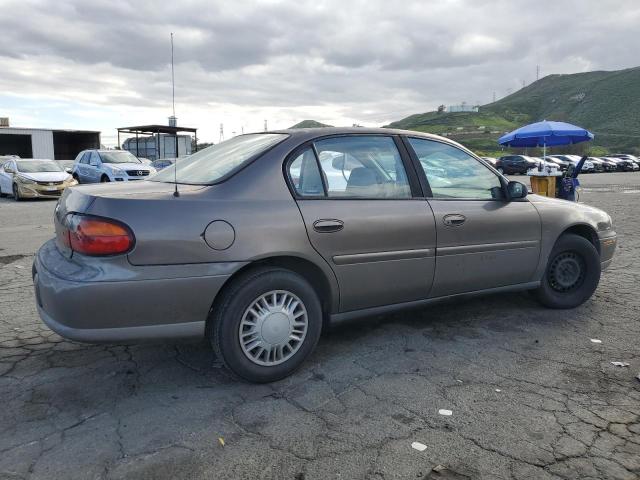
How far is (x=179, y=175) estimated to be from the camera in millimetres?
3646

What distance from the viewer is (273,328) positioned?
311cm

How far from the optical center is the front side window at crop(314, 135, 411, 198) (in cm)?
346

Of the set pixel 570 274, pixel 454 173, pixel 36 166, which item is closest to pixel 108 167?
pixel 36 166

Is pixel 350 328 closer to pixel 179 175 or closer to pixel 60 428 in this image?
pixel 179 175

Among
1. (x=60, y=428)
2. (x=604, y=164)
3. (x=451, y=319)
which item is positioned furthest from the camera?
(x=604, y=164)

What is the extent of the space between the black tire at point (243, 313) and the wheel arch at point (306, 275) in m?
0.03

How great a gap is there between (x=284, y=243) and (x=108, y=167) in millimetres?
15855

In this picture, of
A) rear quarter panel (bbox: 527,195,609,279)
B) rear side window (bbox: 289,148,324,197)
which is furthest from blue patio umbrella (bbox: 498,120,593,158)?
rear side window (bbox: 289,148,324,197)

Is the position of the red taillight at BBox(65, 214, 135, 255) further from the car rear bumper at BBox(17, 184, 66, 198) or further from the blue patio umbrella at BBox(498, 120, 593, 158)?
the car rear bumper at BBox(17, 184, 66, 198)

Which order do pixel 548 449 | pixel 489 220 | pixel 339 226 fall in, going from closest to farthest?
pixel 548 449, pixel 339 226, pixel 489 220

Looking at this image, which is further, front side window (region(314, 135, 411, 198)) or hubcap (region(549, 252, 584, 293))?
hubcap (region(549, 252, 584, 293))

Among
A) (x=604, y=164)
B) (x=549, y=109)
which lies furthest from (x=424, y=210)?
(x=549, y=109)

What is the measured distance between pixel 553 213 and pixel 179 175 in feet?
9.96

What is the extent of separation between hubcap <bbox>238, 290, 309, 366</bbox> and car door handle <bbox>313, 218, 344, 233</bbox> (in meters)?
0.44
